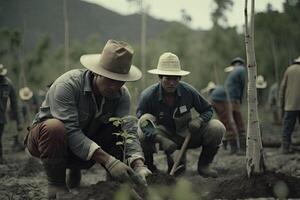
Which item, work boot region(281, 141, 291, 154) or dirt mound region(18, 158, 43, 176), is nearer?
dirt mound region(18, 158, 43, 176)

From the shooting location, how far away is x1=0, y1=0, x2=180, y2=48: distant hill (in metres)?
52.2

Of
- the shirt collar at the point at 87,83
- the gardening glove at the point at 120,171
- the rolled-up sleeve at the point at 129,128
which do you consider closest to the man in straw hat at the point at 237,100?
the rolled-up sleeve at the point at 129,128

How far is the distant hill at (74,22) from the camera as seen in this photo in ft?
171

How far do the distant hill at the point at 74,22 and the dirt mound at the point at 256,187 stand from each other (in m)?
40.3

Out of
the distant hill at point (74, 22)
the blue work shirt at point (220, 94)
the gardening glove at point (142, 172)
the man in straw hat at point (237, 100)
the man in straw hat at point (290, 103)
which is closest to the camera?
the gardening glove at point (142, 172)

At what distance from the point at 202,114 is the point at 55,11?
60.8 meters

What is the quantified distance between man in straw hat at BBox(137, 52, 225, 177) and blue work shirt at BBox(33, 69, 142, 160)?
0.72m

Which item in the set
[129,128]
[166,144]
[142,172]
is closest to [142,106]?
[166,144]

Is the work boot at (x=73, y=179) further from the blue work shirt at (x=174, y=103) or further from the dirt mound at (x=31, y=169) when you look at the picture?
the dirt mound at (x=31, y=169)

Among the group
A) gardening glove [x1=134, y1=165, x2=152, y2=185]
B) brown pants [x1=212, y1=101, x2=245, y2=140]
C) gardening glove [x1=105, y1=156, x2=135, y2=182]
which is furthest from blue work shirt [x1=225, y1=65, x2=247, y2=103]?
gardening glove [x1=105, y1=156, x2=135, y2=182]

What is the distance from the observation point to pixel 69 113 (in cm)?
344

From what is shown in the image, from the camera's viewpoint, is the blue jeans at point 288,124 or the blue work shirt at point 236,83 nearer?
the blue jeans at point 288,124

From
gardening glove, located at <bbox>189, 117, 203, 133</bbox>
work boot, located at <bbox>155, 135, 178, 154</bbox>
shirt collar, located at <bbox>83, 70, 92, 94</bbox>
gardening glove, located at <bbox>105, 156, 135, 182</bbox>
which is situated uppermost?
shirt collar, located at <bbox>83, 70, 92, 94</bbox>

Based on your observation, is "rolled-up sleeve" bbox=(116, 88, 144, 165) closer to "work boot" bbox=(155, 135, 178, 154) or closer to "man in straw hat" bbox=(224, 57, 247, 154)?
"work boot" bbox=(155, 135, 178, 154)
